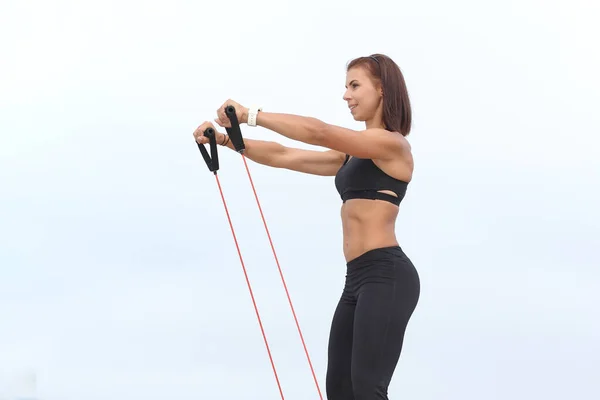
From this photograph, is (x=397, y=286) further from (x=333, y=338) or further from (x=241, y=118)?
(x=241, y=118)

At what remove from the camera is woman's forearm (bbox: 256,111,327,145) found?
5059 millimetres

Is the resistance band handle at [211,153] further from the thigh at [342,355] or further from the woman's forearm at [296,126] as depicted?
the thigh at [342,355]

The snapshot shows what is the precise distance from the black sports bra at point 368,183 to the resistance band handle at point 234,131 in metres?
0.58

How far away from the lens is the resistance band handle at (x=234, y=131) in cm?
517

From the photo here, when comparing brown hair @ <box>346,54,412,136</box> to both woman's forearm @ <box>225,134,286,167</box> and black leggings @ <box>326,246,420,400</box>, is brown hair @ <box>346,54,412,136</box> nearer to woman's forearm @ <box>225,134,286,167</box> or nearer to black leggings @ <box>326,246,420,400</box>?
black leggings @ <box>326,246,420,400</box>

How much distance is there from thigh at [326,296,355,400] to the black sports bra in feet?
1.87

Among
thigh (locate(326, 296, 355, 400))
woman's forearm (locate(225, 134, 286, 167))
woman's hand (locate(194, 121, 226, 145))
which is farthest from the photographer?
woman's forearm (locate(225, 134, 286, 167))

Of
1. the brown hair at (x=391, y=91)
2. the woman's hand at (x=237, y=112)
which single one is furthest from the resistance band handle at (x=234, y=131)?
the brown hair at (x=391, y=91)

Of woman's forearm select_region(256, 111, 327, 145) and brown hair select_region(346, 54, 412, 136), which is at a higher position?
brown hair select_region(346, 54, 412, 136)

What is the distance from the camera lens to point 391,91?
555 cm

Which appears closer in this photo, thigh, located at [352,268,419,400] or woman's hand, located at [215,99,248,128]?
woman's hand, located at [215,99,248,128]

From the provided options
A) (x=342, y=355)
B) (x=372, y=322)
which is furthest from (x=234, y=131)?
(x=342, y=355)

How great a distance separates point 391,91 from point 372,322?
1.21 meters

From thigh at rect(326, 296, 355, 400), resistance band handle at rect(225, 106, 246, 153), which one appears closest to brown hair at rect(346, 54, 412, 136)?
resistance band handle at rect(225, 106, 246, 153)
